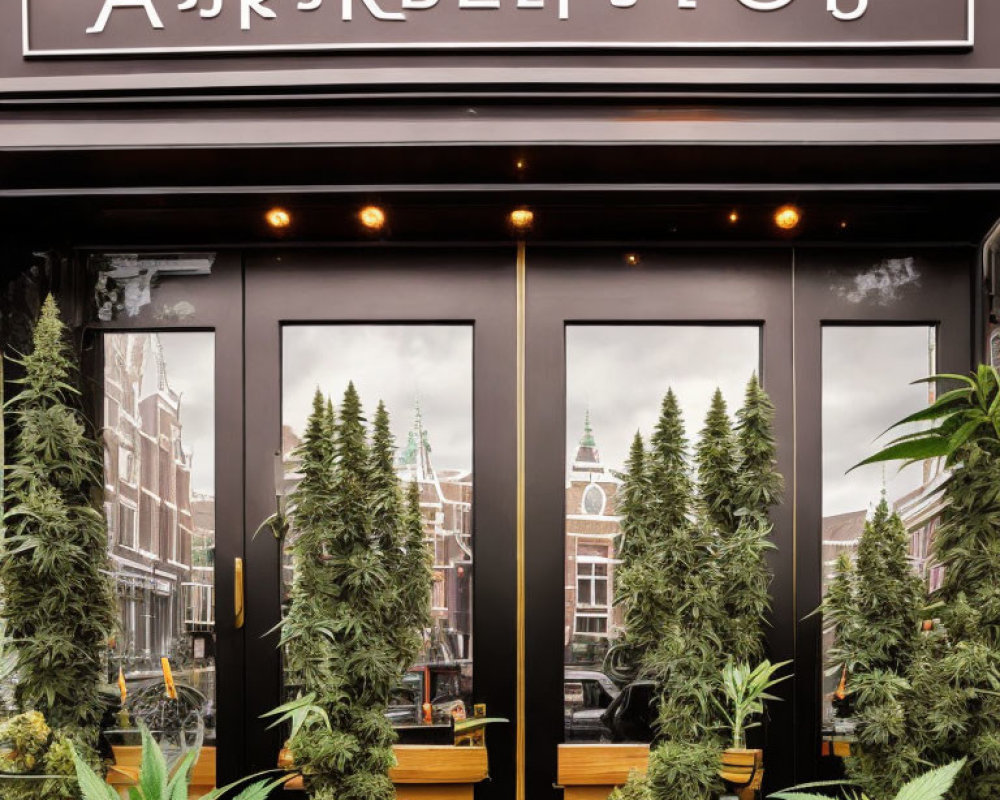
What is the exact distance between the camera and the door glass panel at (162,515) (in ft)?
11.5

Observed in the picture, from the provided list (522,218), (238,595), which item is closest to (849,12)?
(522,218)

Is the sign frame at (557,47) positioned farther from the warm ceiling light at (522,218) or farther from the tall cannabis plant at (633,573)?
the tall cannabis plant at (633,573)

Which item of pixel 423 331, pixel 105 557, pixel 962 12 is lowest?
pixel 105 557

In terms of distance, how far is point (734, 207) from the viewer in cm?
339

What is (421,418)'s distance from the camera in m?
3.57

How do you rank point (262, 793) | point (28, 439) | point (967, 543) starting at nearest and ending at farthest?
point (262, 793), point (967, 543), point (28, 439)

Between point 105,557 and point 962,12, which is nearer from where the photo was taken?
point 962,12

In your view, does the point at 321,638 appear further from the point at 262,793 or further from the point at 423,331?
the point at 423,331

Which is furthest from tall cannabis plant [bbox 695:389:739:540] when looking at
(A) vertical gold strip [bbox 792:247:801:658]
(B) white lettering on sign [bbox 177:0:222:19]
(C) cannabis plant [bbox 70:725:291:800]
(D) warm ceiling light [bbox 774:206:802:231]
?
(B) white lettering on sign [bbox 177:0:222:19]

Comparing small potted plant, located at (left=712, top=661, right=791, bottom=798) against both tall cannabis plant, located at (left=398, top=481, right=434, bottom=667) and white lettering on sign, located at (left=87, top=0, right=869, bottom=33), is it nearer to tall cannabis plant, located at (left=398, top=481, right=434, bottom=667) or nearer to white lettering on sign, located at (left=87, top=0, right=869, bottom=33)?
tall cannabis plant, located at (left=398, top=481, right=434, bottom=667)

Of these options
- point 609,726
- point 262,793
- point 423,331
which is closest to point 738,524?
point 609,726

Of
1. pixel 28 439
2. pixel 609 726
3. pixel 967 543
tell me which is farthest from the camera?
pixel 609 726

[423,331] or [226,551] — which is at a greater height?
[423,331]

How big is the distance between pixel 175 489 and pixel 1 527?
0.65m
